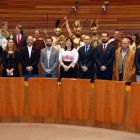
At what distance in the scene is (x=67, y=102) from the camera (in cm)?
403

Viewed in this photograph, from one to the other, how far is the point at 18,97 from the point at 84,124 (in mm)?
987

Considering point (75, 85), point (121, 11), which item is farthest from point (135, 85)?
point (121, 11)

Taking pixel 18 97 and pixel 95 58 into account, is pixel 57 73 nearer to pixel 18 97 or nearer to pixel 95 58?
pixel 95 58

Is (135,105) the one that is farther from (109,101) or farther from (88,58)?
(88,58)

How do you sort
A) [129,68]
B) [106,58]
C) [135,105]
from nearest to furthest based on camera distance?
[135,105], [129,68], [106,58]

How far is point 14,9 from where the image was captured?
7785 millimetres

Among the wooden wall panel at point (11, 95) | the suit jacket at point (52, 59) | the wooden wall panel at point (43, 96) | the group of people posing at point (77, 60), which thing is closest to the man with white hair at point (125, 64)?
the group of people posing at point (77, 60)

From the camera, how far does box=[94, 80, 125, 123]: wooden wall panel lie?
3.77 meters

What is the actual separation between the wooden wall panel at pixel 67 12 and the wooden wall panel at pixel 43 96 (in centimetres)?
382

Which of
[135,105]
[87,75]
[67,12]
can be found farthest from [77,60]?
[67,12]

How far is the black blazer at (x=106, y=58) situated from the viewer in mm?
4664

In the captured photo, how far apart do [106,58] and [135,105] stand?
4.10 ft

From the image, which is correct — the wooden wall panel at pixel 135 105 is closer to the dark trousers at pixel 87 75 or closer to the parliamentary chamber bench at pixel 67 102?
the parliamentary chamber bench at pixel 67 102

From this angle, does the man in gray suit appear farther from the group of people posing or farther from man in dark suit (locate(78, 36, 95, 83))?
man in dark suit (locate(78, 36, 95, 83))
